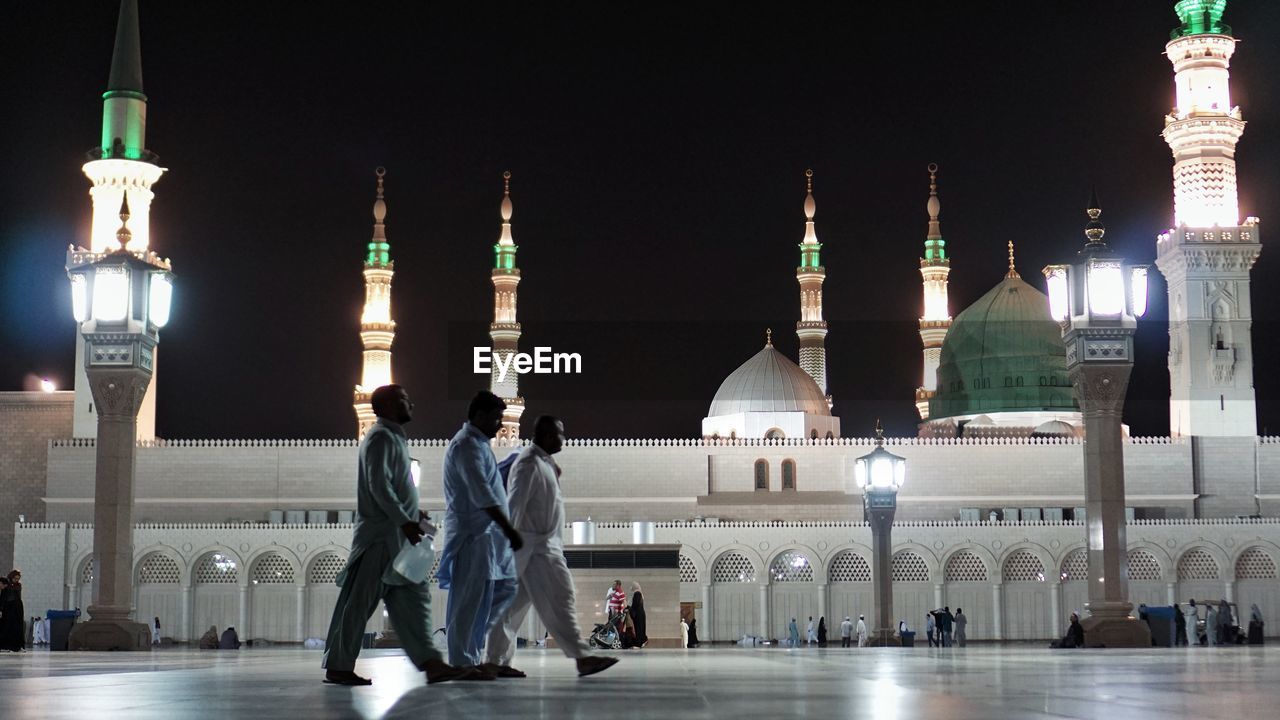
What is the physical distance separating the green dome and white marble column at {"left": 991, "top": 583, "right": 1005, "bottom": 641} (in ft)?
28.1

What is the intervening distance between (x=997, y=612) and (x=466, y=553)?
2475 cm

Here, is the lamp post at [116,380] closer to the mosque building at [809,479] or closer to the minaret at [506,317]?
the mosque building at [809,479]

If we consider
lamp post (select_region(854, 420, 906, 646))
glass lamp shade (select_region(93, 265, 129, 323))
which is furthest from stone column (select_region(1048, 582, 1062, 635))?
glass lamp shade (select_region(93, 265, 129, 323))

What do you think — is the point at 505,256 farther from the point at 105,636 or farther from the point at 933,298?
the point at 105,636

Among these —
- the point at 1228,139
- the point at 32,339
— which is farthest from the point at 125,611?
the point at 1228,139

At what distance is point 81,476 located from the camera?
33.0m

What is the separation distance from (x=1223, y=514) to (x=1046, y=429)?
5.28 metres

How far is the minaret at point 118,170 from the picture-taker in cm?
3194

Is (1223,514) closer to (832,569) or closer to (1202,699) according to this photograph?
(832,569)

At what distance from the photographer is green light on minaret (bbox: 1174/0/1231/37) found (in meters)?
32.8

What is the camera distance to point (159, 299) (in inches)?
653

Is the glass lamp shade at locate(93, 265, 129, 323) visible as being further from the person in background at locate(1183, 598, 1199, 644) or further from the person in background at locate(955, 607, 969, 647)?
the person in background at locate(1183, 598, 1199, 644)

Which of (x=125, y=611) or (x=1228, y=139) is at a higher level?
(x=1228, y=139)

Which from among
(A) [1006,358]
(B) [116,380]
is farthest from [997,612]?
(B) [116,380]
